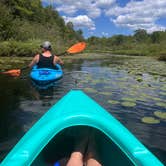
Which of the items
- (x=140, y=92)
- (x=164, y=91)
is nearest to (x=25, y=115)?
(x=140, y=92)

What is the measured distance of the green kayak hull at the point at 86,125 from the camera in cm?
259

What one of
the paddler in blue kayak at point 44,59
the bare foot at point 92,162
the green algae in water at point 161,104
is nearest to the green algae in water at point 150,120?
the green algae in water at point 161,104

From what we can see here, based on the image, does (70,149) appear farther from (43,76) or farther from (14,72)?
(14,72)

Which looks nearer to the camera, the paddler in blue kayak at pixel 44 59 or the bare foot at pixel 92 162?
the bare foot at pixel 92 162

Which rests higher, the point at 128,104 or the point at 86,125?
the point at 86,125

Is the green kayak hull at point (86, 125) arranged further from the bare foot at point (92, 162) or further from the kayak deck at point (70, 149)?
the bare foot at point (92, 162)

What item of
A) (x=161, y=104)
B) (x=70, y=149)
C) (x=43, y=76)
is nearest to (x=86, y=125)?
(x=70, y=149)

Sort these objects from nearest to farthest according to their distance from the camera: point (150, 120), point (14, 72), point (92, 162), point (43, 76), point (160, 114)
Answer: point (92, 162), point (150, 120), point (160, 114), point (43, 76), point (14, 72)

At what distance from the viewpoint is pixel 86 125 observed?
3086 millimetres

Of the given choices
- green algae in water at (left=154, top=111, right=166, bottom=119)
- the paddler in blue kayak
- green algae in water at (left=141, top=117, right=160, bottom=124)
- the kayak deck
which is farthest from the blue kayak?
the kayak deck

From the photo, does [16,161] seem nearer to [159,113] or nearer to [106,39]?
[159,113]

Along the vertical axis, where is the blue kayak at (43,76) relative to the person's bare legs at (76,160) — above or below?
below

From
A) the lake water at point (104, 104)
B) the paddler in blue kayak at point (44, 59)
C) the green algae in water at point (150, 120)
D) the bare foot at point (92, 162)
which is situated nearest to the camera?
the bare foot at point (92, 162)

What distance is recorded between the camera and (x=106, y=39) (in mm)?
122562
